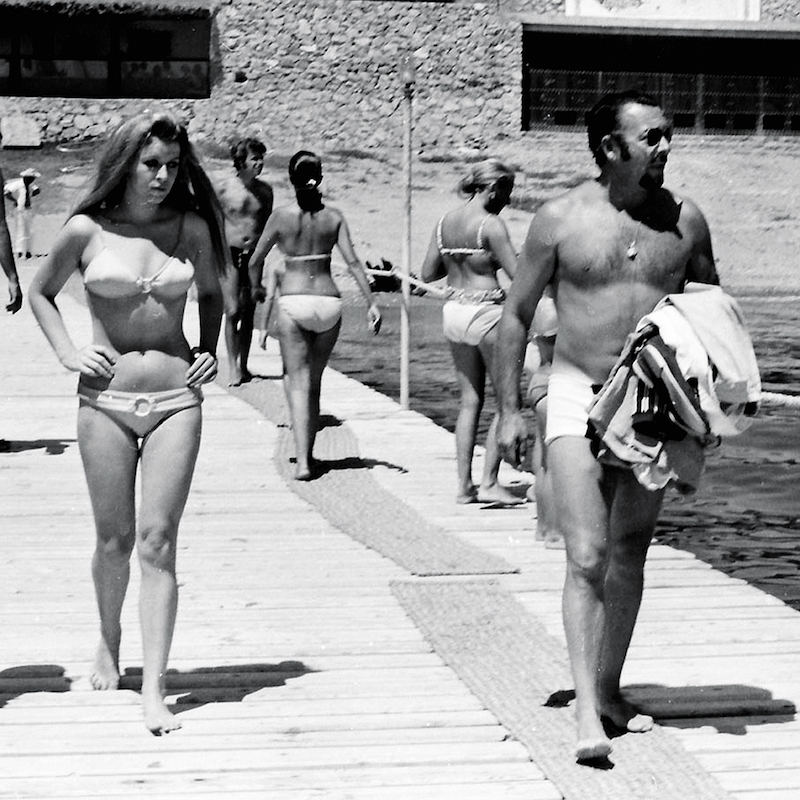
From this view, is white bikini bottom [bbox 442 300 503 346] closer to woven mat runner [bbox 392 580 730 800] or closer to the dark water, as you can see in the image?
the dark water

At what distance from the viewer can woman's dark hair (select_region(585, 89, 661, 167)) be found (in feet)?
18.4

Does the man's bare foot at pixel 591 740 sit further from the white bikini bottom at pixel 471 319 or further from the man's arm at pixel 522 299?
the white bikini bottom at pixel 471 319

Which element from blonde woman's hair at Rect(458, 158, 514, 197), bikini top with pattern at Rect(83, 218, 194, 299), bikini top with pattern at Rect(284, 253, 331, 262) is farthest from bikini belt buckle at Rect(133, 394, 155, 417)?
bikini top with pattern at Rect(284, 253, 331, 262)

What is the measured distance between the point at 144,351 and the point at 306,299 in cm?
536

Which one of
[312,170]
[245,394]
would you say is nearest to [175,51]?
[245,394]

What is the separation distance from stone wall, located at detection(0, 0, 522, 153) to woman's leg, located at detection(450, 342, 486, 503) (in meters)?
35.5

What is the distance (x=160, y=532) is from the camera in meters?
5.91

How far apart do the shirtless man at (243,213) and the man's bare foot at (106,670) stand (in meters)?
8.92

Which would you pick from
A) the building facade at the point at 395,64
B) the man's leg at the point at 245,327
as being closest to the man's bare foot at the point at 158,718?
the man's leg at the point at 245,327

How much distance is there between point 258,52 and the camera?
152ft

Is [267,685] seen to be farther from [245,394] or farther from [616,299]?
[245,394]

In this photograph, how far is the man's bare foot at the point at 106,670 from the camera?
6367mm

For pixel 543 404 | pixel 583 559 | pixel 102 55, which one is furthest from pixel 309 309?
pixel 102 55

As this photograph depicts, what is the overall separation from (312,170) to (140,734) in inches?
229
